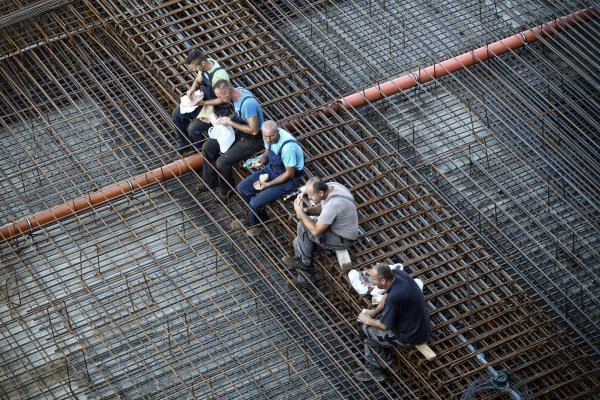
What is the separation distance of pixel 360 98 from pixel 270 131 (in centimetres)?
243

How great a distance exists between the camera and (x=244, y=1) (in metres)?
19.3

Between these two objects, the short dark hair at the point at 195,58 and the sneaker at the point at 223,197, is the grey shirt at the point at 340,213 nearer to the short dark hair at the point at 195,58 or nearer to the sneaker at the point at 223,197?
the sneaker at the point at 223,197

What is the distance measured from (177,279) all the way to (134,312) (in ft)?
2.42

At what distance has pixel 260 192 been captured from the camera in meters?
16.3

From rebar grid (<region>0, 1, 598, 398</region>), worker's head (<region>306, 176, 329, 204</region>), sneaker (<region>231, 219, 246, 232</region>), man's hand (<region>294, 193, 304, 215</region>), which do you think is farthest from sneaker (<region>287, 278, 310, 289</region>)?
worker's head (<region>306, 176, 329, 204</region>)

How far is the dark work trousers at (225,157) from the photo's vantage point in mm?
16703

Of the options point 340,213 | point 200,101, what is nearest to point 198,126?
point 200,101

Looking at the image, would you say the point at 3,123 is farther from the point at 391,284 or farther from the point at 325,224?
the point at 391,284

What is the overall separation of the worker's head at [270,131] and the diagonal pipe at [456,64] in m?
1.46

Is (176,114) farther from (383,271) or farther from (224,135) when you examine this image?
(383,271)

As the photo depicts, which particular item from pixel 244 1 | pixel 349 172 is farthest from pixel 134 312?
pixel 244 1

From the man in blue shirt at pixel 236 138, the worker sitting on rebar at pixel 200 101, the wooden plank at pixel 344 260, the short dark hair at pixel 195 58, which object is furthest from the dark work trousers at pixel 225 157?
the wooden plank at pixel 344 260

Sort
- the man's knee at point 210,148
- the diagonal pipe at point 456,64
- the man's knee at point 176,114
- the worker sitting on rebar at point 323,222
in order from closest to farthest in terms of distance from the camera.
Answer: the worker sitting on rebar at point 323,222 → the man's knee at point 210,148 → the man's knee at point 176,114 → the diagonal pipe at point 456,64

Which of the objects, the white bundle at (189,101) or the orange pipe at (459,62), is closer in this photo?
the white bundle at (189,101)
